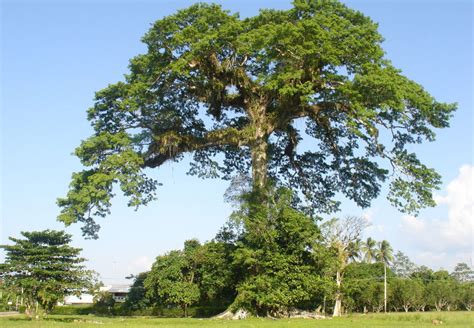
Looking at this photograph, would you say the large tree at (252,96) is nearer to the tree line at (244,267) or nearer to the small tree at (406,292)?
the tree line at (244,267)

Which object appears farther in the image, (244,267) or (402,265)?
(402,265)

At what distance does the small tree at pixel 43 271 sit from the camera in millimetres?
28672

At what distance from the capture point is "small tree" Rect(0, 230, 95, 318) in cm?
2867

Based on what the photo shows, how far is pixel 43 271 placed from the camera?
1143 inches

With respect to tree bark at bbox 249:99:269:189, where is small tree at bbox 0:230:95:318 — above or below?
below

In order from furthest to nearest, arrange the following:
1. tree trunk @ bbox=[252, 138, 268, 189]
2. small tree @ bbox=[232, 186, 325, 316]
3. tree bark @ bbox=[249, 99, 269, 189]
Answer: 1. tree bark @ bbox=[249, 99, 269, 189]
2. tree trunk @ bbox=[252, 138, 268, 189]
3. small tree @ bbox=[232, 186, 325, 316]

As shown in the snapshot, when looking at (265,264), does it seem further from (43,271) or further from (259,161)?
(43,271)

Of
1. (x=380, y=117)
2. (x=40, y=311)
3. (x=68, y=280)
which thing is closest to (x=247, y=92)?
(x=380, y=117)

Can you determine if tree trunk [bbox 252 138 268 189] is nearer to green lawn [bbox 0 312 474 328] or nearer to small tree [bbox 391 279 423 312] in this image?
green lawn [bbox 0 312 474 328]

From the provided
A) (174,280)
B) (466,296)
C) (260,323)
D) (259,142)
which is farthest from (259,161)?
(466,296)

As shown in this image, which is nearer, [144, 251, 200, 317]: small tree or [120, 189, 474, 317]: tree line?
[120, 189, 474, 317]: tree line

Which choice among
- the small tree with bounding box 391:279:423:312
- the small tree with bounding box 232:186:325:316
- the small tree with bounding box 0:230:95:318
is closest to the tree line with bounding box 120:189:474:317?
the small tree with bounding box 232:186:325:316

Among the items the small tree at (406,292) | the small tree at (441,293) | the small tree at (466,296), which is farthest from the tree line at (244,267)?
the small tree at (466,296)

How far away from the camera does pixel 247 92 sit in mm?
29438
